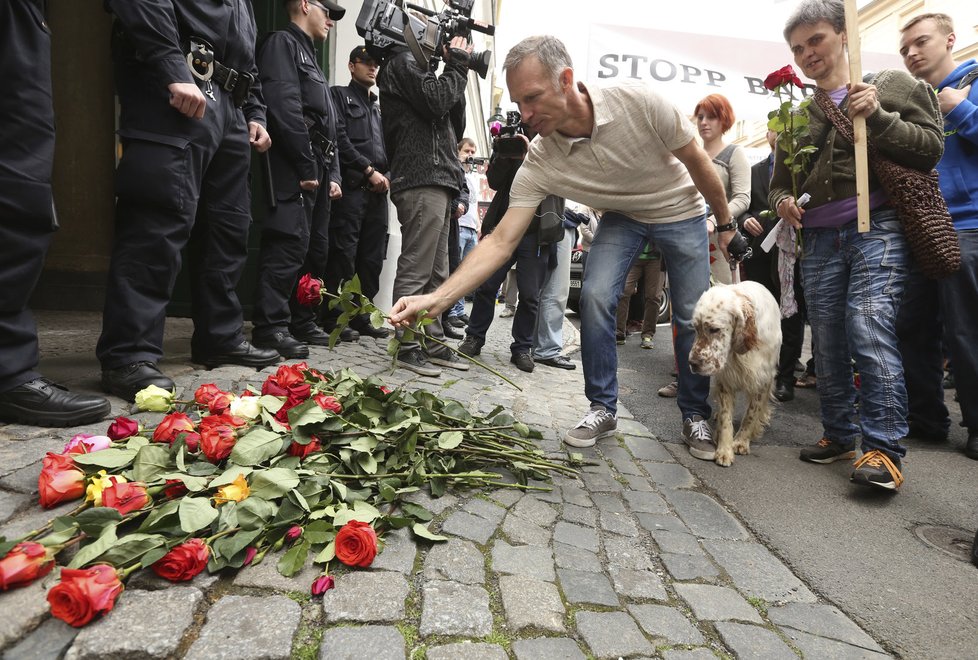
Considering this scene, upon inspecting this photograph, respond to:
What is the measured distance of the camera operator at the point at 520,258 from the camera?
5.35 meters

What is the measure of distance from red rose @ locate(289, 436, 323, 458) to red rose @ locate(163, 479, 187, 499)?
34cm

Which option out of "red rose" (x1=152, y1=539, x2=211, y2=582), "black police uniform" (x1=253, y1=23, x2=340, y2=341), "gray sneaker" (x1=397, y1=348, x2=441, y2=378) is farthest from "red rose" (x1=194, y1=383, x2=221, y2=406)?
"gray sneaker" (x1=397, y1=348, x2=441, y2=378)

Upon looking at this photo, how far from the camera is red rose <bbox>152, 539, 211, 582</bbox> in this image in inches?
56.4

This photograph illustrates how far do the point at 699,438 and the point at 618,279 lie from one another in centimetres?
102

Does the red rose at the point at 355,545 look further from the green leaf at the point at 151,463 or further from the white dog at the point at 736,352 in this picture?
the white dog at the point at 736,352

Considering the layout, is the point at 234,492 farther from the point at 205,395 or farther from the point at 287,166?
the point at 287,166

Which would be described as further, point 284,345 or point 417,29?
point 417,29

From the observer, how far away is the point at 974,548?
7.17 ft

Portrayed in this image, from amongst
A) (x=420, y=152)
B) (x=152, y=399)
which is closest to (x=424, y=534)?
(x=152, y=399)

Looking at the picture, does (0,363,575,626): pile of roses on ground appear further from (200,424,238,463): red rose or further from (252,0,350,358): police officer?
(252,0,350,358): police officer

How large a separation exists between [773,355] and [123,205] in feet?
11.7

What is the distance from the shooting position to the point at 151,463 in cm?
177

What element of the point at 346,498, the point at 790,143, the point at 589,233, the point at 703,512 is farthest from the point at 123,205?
the point at 589,233

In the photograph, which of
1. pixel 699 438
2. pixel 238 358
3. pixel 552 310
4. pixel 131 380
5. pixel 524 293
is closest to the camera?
pixel 131 380
